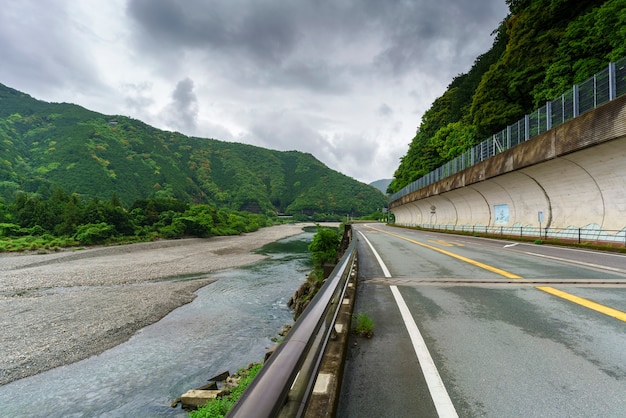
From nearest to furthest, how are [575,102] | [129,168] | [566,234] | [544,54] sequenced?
[575,102], [566,234], [544,54], [129,168]

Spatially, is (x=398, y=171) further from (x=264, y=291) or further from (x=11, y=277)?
(x=11, y=277)

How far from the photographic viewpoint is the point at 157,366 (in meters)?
9.49

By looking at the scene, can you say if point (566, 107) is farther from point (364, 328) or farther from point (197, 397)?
point (197, 397)

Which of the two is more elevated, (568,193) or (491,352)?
(568,193)

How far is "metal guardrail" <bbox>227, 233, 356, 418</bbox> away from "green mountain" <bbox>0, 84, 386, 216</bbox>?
340 feet

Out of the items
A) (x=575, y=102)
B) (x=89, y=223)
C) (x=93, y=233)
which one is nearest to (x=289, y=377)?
(x=575, y=102)

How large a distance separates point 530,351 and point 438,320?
4.13 feet

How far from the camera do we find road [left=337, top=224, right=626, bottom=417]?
2.26 meters

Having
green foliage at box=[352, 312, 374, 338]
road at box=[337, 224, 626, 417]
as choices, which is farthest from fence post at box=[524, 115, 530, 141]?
green foliage at box=[352, 312, 374, 338]

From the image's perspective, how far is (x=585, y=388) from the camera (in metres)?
2.42

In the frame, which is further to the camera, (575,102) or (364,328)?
(575,102)

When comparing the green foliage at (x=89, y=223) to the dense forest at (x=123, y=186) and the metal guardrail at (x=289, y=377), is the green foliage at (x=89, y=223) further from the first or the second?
the metal guardrail at (x=289, y=377)

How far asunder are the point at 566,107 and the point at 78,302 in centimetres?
2885

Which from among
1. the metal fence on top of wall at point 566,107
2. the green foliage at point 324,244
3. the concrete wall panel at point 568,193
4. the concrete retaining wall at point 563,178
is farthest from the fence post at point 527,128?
the green foliage at point 324,244
